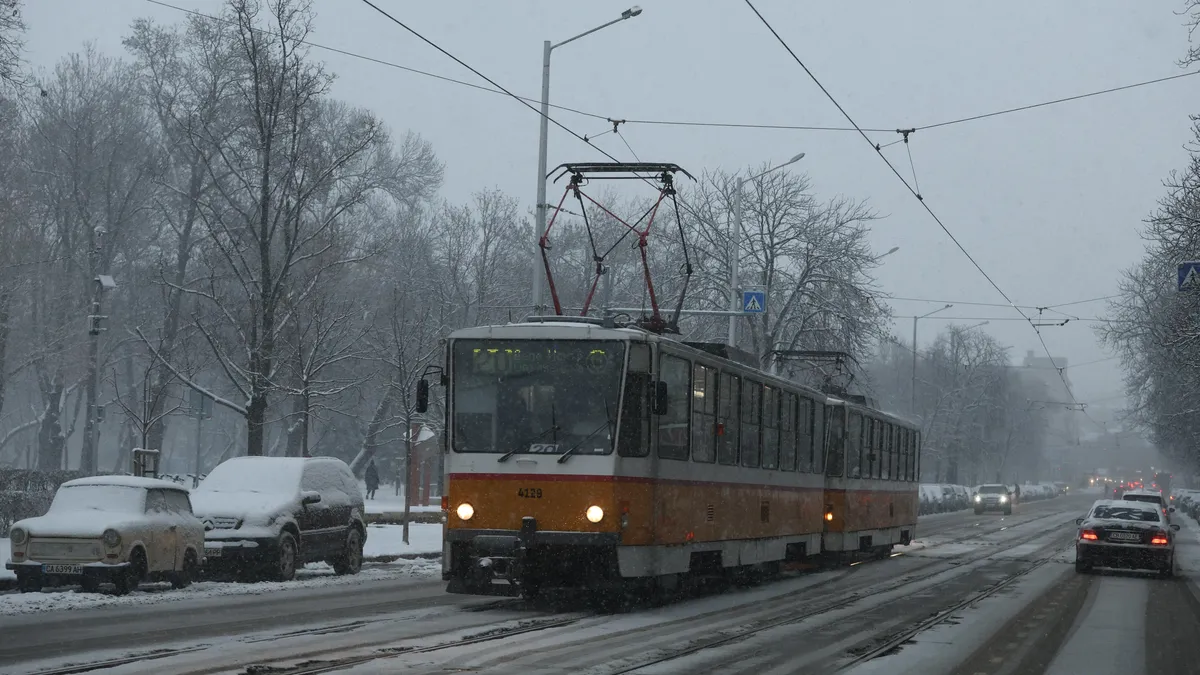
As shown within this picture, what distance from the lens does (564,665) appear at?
1132 centimetres

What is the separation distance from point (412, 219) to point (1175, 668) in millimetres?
49443

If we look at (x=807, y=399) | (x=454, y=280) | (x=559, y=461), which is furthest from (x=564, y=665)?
(x=454, y=280)

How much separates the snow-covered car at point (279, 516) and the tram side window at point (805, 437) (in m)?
6.72

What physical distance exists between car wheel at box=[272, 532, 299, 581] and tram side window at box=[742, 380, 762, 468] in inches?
245

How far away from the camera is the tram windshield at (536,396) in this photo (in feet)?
53.4

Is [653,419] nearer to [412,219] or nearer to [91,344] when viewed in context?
[91,344]

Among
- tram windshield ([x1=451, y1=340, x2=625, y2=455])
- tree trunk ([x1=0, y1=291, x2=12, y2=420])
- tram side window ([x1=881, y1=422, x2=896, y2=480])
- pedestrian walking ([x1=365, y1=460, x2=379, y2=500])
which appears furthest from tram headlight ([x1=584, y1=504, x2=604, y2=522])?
pedestrian walking ([x1=365, y1=460, x2=379, y2=500])

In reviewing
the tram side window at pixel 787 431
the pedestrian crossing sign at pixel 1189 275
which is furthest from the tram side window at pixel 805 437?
the pedestrian crossing sign at pixel 1189 275

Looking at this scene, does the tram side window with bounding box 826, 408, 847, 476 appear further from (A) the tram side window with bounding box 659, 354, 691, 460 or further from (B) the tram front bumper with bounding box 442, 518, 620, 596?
(B) the tram front bumper with bounding box 442, 518, 620, 596

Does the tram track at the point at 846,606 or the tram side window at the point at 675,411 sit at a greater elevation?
the tram side window at the point at 675,411

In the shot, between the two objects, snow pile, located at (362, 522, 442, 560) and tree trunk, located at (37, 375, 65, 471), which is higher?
tree trunk, located at (37, 375, 65, 471)

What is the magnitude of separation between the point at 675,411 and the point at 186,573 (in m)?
6.72

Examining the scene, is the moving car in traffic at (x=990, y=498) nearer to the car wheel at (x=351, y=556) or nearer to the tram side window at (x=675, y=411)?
the car wheel at (x=351, y=556)

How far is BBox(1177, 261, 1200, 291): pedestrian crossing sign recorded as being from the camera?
25.0m
